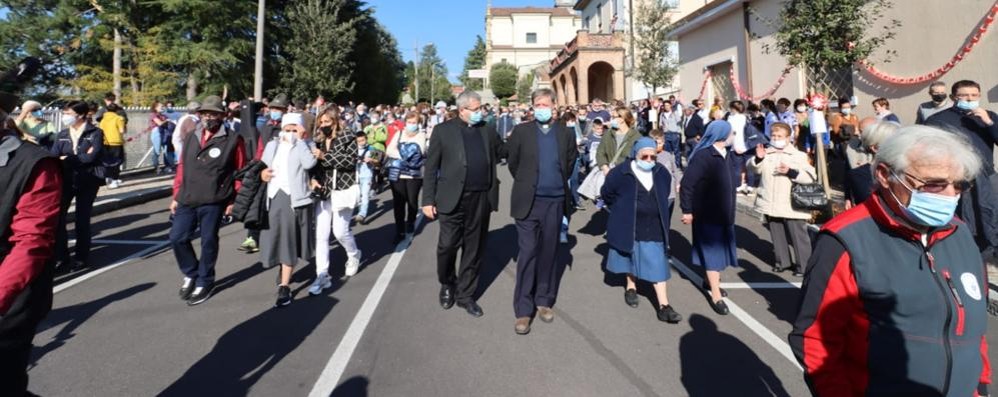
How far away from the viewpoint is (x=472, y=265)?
17.5ft

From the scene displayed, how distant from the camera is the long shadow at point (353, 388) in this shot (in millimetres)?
3623

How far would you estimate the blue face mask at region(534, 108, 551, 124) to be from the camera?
5.08 metres

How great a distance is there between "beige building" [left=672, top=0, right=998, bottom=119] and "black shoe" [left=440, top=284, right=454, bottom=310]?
332 inches

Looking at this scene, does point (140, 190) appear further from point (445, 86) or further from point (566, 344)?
point (445, 86)

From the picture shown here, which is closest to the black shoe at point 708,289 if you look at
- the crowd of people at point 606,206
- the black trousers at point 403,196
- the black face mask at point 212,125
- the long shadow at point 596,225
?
the crowd of people at point 606,206

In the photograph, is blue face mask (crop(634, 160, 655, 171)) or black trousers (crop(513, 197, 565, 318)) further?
blue face mask (crop(634, 160, 655, 171))

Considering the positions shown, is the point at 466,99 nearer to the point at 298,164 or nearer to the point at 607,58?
the point at 298,164

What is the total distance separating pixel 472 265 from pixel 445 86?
89.0m

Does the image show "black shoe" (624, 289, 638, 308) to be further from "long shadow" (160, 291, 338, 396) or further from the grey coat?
the grey coat

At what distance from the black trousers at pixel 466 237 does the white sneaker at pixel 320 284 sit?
133 centimetres

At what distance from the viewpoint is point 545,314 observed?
5027 millimetres

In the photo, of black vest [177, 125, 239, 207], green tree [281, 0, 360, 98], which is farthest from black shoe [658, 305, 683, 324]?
green tree [281, 0, 360, 98]

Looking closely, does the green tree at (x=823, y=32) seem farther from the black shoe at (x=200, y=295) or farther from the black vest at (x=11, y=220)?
the black vest at (x=11, y=220)

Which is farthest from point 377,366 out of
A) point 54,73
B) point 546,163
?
point 54,73
